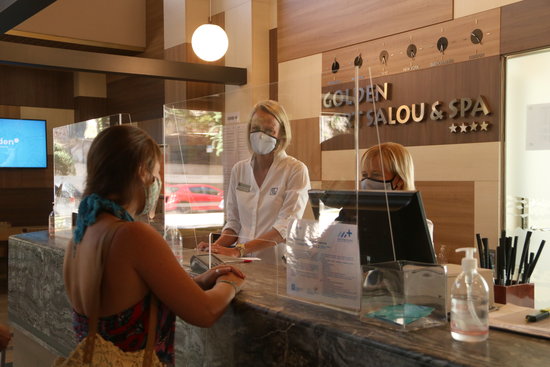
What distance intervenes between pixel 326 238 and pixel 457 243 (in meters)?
2.58

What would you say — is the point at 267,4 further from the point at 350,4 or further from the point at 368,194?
the point at 368,194

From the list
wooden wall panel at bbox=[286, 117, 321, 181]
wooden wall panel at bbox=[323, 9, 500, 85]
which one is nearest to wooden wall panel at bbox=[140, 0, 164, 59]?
wooden wall panel at bbox=[323, 9, 500, 85]

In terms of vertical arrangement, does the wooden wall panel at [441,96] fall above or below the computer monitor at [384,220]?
above

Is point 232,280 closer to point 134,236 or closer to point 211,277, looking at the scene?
point 211,277

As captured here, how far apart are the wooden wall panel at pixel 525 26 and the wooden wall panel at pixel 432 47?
0.19ft

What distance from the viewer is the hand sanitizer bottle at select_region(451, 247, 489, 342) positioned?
124cm

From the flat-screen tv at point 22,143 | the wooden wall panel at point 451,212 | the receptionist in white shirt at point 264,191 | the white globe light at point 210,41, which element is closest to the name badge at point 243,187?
the receptionist in white shirt at point 264,191

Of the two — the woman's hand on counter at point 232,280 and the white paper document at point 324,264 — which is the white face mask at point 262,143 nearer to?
the white paper document at point 324,264

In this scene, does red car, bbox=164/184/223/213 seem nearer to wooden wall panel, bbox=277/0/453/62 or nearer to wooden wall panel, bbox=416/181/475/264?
wooden wall panel, bbox=416/181/475/264

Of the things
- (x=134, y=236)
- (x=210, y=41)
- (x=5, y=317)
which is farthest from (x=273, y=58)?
(x=134, y=236)

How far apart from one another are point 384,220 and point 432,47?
9.01 feet

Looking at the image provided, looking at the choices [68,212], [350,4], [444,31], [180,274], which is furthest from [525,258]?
[350,4]

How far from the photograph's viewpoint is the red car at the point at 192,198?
2.28 metres

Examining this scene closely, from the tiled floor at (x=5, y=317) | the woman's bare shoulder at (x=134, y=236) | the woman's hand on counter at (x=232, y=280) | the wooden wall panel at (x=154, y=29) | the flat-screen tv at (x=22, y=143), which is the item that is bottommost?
the tiled floor at (x=5, y=317)
